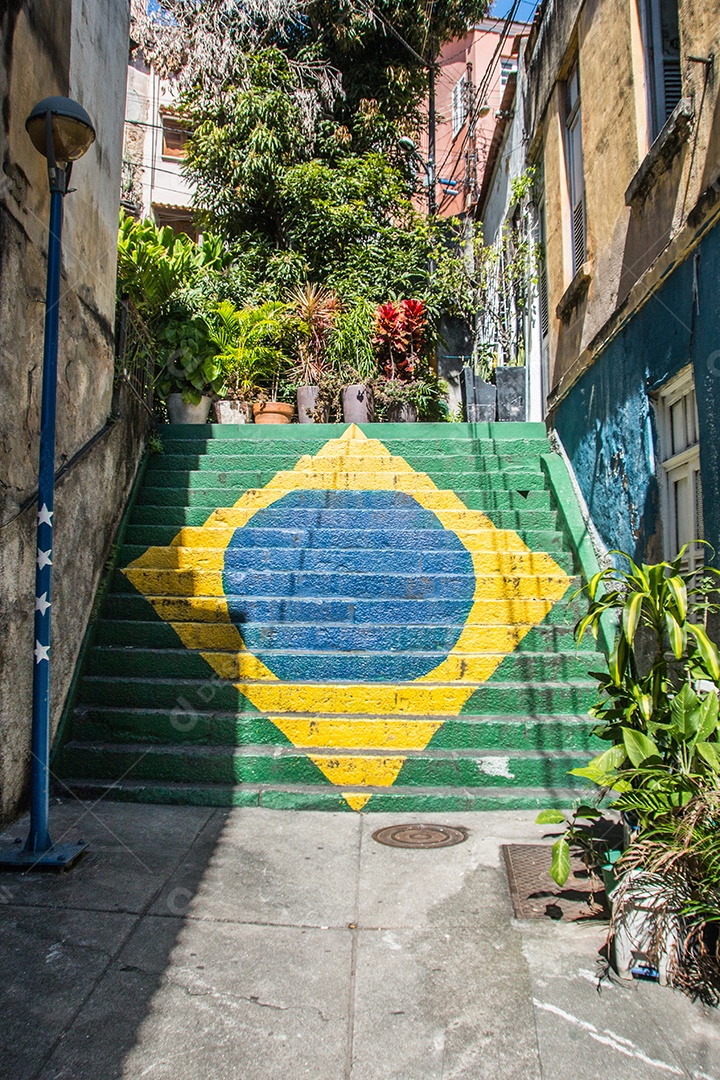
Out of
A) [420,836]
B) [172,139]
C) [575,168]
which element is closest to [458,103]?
[172,139]

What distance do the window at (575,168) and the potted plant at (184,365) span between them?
12.3 ft

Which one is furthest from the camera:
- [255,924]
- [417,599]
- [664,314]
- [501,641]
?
[417,599]

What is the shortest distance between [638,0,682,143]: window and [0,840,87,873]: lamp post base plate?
18.4 feet

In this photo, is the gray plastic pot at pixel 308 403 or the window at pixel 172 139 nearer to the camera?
the gray plastic pot at pixel 308 403

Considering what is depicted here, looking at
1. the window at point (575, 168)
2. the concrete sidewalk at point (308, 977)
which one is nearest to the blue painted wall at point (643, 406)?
the window at point (575, 168)

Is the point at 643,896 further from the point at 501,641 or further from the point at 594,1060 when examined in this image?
the point at 501,641

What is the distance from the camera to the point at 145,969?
2584mm

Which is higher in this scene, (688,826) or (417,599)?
(417,599)

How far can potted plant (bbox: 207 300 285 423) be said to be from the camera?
8.46 meters

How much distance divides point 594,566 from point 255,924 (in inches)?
146

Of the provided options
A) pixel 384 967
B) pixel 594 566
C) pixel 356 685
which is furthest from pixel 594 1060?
pixel 594 566

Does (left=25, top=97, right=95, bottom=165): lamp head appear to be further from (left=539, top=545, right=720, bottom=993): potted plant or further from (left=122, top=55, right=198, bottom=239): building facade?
(left=122, top=55, right=198, bottom=239): building facade

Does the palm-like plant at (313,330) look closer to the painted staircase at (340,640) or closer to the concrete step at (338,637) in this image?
the painted staircase at (340,640)

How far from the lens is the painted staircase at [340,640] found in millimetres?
4289
